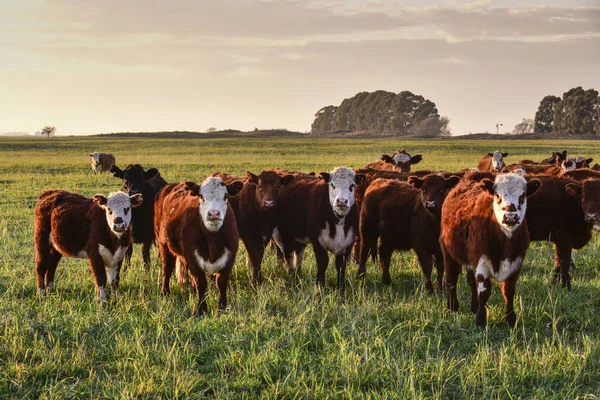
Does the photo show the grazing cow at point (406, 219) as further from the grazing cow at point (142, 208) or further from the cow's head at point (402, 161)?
the cow's head at point (402, 161)

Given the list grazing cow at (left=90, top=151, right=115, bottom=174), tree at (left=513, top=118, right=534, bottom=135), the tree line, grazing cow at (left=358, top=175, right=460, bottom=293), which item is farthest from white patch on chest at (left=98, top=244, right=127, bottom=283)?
tree at (left=513, top=118, right=534, bottom=135)

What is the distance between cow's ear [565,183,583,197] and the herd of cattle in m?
0.02

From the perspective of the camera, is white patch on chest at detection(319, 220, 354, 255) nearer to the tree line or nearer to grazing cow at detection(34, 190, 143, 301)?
grazing cow at detection(34, 190, 143, 301)

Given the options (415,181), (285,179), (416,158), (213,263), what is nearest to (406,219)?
(415,181)

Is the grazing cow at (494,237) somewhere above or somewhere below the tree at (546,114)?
below

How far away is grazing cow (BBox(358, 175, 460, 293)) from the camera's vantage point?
332 inches

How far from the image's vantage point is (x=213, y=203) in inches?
281

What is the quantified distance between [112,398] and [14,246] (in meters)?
7.39

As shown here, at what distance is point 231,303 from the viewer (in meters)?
7.42

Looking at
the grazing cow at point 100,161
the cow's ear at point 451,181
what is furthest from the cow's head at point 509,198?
the grazing cow at point 100,161

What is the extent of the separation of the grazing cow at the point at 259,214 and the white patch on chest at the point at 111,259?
193 cm

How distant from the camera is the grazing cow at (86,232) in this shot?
7.68 m

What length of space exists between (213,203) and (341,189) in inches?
78.1

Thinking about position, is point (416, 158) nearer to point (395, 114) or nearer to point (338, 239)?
point (338, 239)
